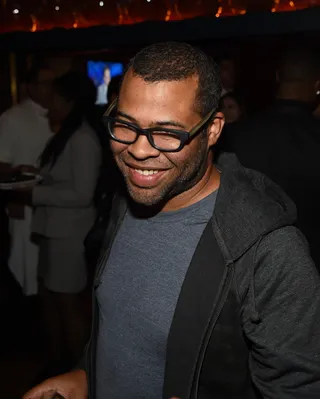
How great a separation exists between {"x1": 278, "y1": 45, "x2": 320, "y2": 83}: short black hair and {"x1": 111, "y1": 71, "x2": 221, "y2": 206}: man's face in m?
1.22

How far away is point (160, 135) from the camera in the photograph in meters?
1.27

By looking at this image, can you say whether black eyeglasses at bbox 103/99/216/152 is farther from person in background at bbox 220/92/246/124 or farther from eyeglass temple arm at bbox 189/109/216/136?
person in background at bbox 220/92/246/124

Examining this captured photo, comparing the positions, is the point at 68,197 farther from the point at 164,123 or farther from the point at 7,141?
the point at 164,123

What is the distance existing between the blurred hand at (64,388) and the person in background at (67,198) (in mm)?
1423

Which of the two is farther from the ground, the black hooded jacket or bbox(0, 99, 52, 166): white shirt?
the black hooded jacket

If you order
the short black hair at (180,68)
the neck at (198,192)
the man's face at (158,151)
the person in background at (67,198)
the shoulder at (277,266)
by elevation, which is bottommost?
the person in background at (67,198)

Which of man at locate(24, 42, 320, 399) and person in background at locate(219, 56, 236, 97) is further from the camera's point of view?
person in background at locate(219, 56, 236, 97)

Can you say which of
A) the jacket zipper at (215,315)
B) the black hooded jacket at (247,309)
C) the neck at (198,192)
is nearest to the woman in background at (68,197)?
the neck at (198,192)

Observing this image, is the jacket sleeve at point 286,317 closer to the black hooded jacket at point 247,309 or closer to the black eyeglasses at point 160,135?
the black hooded jacket at point 247,309

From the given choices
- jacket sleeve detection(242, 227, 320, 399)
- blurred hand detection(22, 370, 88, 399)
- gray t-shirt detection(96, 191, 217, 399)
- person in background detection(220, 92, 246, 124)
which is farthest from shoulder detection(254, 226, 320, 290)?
person in background detection(220, 92, 246, 124)

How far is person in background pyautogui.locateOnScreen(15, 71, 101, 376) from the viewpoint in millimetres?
2867

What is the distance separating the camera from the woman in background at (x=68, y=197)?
2.87m

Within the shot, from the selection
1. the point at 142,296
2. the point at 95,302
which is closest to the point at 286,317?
the point at 142,296

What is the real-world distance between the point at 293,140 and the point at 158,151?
4.14 feet
